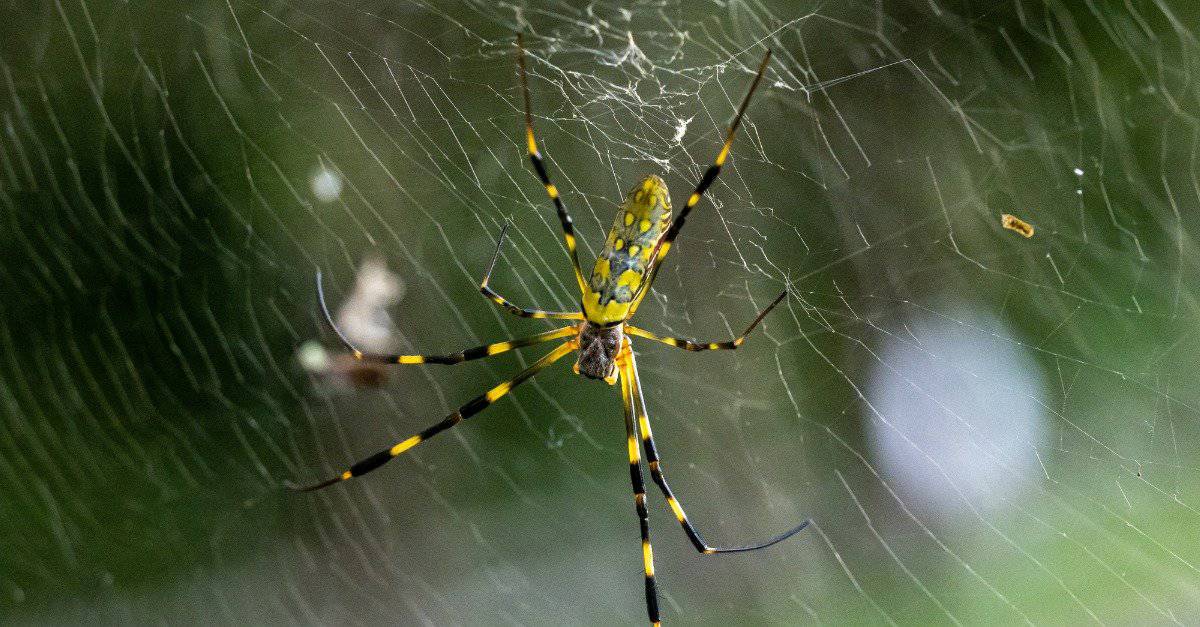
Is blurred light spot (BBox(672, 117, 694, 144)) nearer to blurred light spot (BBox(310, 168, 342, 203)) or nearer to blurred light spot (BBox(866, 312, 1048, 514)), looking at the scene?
blurred light spot (BBox(866, 312, 1048, 514))

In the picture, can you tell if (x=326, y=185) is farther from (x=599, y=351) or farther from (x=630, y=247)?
(x=630, y=247)

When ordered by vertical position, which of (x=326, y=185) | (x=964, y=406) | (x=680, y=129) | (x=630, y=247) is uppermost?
(x=326, y=185)

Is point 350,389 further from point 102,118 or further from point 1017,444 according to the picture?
point 1017,444

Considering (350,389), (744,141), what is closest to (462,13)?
(744,141)

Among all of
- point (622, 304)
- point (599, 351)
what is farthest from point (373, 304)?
point (622, 304)

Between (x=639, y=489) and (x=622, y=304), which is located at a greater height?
(x=622, y=304)

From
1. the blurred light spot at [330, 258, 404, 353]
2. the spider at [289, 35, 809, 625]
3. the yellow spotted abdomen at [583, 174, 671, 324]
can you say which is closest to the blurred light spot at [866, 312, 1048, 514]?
the spider at [289, 35, 809, 625]

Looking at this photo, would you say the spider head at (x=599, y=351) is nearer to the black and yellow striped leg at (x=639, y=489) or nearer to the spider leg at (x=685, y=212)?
the black and yellow striped leg at (x=639, y=489)
